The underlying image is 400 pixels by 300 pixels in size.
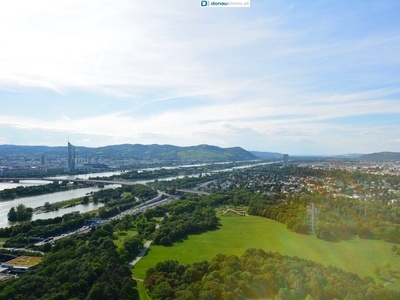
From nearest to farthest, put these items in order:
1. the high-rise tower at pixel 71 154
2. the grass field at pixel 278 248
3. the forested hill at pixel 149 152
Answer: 1. the grass field at pixel 278 248
2. the high-rise tower at pixel 71 154
3. the forested hill at pixel 149 152

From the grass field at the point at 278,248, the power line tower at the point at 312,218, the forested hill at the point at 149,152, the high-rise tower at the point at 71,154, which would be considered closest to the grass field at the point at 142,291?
the grass field at the point at 278,248

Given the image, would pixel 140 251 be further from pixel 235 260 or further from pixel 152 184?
pixel 152 184

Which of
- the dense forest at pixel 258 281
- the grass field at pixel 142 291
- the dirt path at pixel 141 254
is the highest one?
the dense forest at pixel 258 281

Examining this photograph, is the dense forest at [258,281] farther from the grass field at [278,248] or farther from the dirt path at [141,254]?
the dirt path at [141,254]

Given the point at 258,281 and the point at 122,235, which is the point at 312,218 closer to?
the point at 258,281

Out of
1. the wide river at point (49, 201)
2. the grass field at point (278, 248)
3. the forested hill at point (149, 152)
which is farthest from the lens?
the forested hill at point (149, 152)

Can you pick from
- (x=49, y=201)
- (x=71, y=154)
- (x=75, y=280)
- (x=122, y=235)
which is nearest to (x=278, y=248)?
(x=122, y=235)
